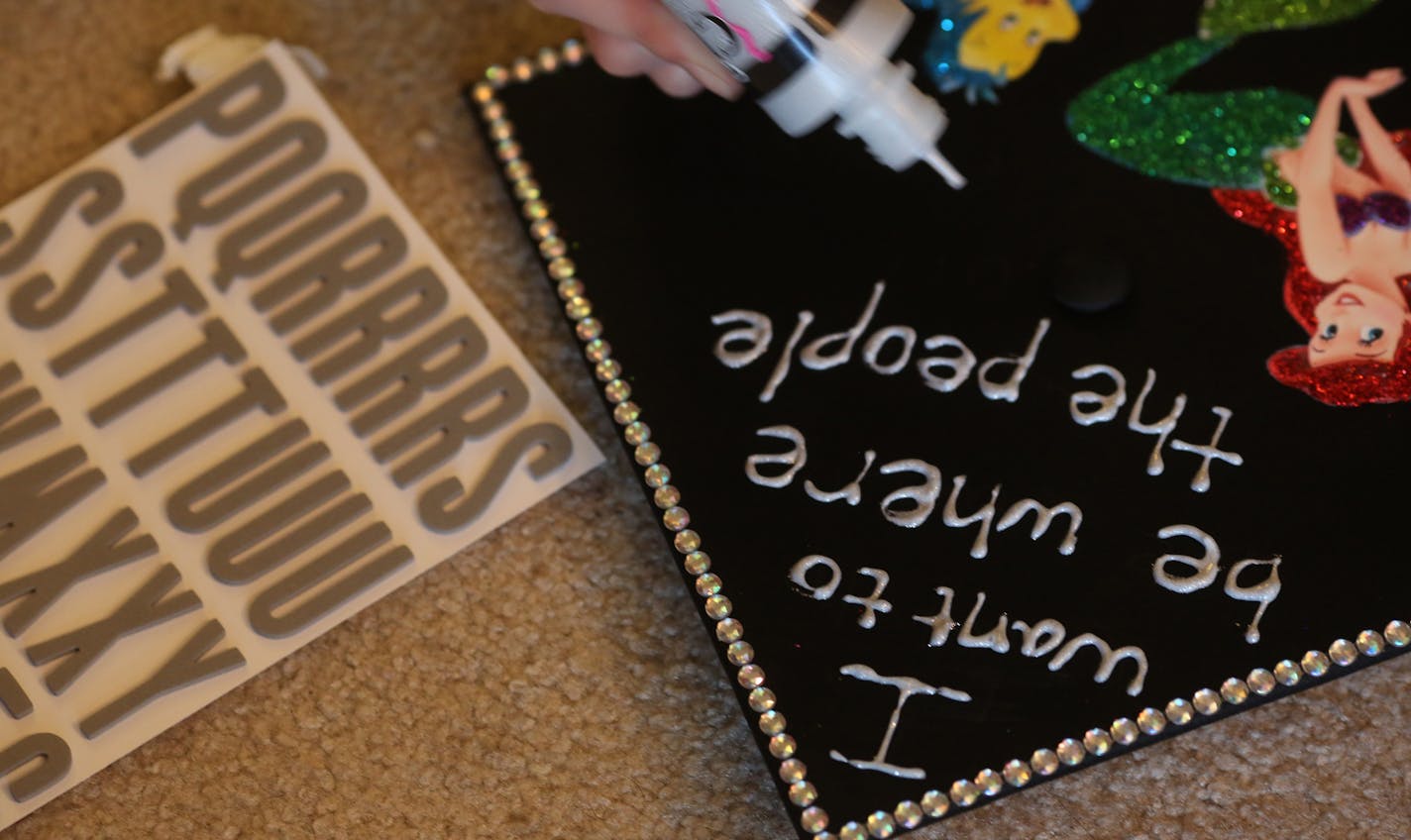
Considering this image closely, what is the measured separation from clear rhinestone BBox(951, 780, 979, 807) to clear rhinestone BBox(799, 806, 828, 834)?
33 mm

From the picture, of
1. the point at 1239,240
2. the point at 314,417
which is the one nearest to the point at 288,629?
the point at 314,417

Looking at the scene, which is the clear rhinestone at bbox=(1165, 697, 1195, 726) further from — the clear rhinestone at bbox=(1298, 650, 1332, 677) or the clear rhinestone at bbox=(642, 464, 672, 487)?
the clear rhinestone at bbox=(642, 464, 672, 487)

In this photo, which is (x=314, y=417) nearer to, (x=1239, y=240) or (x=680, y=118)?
(x=680, y=118)

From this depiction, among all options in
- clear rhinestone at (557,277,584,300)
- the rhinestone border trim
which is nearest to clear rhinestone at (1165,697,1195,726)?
the rhinestone border trim

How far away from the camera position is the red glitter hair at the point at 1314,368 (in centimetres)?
38

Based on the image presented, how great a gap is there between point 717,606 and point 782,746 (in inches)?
1.6

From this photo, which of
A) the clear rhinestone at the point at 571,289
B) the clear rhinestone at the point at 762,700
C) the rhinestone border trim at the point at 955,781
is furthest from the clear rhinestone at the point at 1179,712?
the clear rhinestone at the point at 571,289

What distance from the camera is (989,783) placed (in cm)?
35

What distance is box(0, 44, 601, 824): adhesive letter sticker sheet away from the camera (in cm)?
38

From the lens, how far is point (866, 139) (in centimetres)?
34

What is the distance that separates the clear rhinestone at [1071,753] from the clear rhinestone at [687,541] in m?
0.11

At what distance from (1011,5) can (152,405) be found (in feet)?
0.97

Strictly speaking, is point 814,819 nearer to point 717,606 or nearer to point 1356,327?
point 717,606

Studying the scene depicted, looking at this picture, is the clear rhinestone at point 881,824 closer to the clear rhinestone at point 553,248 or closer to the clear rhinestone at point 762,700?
the clear rhinestone at point 762,700
